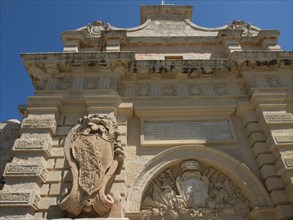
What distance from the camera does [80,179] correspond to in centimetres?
647

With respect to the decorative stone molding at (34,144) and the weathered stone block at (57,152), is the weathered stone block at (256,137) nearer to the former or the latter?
the weathered stone block at (57,152)

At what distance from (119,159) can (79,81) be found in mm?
3900

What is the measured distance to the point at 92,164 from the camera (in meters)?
6.68

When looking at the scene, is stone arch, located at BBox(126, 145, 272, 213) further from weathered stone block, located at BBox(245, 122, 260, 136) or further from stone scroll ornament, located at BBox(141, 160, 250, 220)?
weathered stone block, located at BBox(245, 122, 260, 136)

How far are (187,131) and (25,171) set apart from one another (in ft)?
16.2

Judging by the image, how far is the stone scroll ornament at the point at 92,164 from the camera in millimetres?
6148

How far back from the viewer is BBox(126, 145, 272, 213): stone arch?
7.30m

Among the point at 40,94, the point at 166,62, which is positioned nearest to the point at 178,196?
the point at 166,62

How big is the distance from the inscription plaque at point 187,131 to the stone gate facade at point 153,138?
1.4 inches

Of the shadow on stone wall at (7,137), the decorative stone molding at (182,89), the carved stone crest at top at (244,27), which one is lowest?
the shadow on stone wall at (7,137)

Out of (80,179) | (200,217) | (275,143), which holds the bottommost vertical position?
(200,217)

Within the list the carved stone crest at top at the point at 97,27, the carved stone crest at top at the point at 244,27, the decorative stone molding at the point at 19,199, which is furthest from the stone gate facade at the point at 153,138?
the carved stone crest at top at the point at 244,27

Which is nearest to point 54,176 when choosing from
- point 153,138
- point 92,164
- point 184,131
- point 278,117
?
point 92,164

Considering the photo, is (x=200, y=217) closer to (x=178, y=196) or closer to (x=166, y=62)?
(x=178, y=196)
